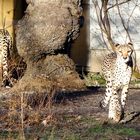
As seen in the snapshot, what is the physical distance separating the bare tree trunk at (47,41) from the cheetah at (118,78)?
2267mm

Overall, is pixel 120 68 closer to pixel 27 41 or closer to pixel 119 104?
pixel 119 104

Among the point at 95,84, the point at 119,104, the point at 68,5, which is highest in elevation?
the point at 68,5

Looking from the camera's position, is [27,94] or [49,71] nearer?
[27,94]

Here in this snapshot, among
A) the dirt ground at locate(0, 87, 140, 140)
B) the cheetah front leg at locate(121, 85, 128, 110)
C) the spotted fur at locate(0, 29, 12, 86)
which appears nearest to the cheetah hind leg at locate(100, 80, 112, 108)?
the dirt ground at locate(0, 87, 140, 140)

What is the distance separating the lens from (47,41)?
1241cm

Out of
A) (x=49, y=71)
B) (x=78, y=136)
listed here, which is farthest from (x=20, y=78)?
(x=78, y=136)

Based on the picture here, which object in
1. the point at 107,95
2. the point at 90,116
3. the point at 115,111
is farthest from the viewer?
the point at 107,95

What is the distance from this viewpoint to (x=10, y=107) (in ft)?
31.8

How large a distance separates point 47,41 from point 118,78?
3046 mm

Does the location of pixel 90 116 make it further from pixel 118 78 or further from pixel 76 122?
pixel 118 78

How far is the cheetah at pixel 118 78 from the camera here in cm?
913

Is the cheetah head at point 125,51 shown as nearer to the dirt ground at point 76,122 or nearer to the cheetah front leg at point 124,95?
the cheetah front leg at point 124,95

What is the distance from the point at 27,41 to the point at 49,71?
706 millimetres

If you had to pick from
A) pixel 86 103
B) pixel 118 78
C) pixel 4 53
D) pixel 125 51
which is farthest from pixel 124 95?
pixel 4 53
